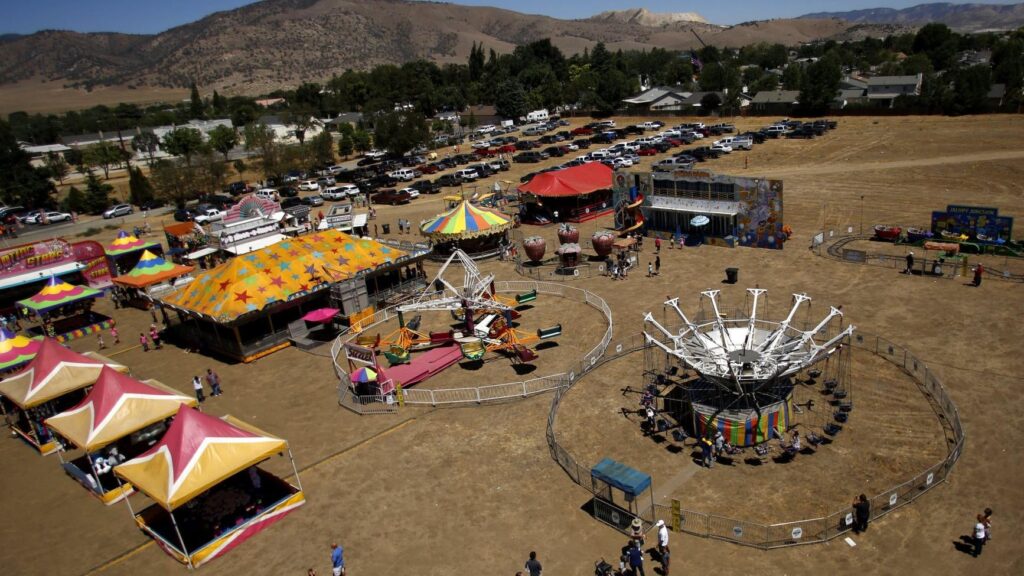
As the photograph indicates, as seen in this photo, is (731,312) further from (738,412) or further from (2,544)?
(2,544)

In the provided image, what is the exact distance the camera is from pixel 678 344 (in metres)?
23.8

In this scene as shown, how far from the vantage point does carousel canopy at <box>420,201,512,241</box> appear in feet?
144

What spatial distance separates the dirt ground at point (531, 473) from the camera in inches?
667

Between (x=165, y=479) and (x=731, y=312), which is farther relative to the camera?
(x=731, y=312)

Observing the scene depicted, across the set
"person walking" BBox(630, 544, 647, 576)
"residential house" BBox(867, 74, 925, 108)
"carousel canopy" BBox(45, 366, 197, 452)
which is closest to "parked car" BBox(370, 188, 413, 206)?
"carousel canopy" BBox(45, 366, 197, 452)

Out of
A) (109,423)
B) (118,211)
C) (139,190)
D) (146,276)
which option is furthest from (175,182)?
(109,423)

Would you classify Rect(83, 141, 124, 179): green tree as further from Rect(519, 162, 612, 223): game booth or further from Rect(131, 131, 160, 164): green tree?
Rect(519, 162, 612, 223): game booth

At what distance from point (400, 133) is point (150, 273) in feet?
163

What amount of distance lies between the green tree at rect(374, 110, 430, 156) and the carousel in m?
44.1

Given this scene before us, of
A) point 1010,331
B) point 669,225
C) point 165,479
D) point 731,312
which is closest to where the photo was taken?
point 165,479

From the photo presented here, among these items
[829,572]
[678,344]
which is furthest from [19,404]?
[829,572]

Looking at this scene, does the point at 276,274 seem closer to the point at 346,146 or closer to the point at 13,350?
the point at 13,350

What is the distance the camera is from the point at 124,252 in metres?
47.0

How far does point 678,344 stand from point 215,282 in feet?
78.7
